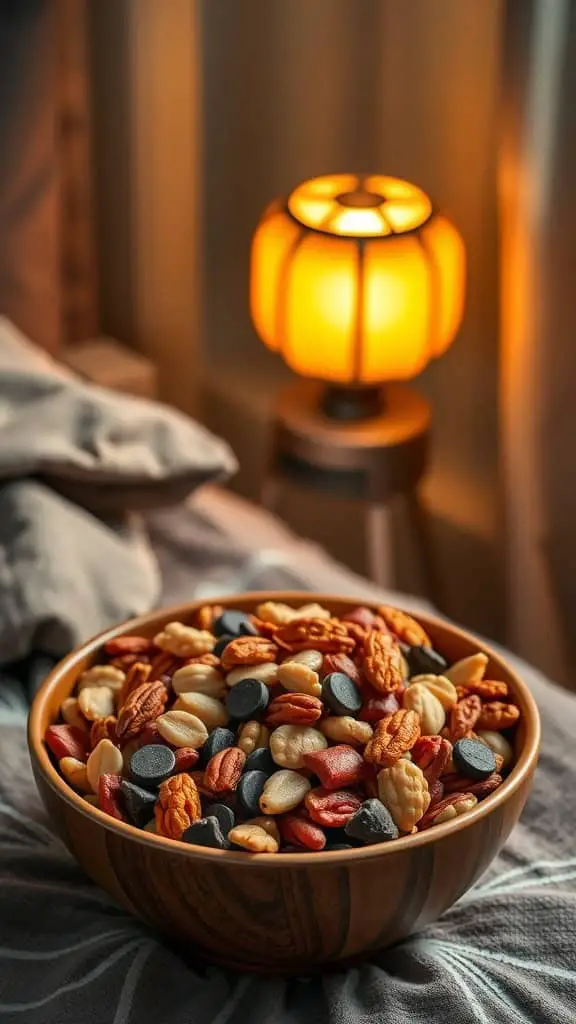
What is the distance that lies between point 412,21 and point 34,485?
0.81 m

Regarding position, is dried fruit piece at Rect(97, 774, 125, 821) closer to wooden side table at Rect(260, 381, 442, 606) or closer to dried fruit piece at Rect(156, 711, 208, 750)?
dried fruit piece at Rect(156, 711, 208, 750)

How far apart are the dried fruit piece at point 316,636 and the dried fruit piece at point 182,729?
0.27 ft

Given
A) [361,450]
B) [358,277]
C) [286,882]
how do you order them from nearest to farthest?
1. [286,882]
2. [358,277]
3. [361,450]

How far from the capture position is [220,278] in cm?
192

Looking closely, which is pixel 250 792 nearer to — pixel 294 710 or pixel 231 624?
pixel 294 710

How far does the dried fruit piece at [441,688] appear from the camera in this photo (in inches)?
30.8

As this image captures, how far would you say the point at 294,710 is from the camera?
2.41 feet

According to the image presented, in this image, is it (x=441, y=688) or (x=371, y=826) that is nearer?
(x=371, y=826)

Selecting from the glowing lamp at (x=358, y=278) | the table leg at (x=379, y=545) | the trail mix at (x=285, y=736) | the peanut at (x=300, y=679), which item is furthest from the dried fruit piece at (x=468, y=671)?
the table leg at (x=379, y=545)

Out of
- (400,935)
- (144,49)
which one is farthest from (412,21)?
(400,935)

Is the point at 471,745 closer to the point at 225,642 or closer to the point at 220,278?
the point at 225,642

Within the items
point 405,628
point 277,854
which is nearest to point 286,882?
point 277,854

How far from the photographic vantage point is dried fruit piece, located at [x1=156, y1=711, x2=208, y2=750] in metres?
0.74

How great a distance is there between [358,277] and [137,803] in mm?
846
